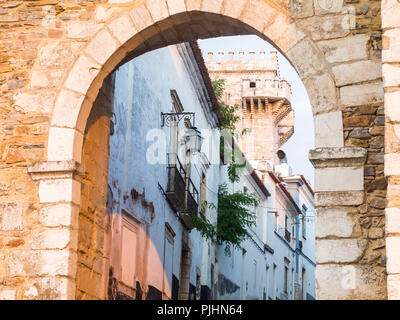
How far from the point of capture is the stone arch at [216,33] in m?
6.32

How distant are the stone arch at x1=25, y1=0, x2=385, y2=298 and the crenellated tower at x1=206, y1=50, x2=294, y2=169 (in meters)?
31.1

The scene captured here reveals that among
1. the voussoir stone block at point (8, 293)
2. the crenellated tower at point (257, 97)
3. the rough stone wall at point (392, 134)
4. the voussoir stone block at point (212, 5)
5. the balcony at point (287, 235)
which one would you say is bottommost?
the voussoir stone block at point (8, 293)

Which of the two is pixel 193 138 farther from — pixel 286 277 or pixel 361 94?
pixel 286 277

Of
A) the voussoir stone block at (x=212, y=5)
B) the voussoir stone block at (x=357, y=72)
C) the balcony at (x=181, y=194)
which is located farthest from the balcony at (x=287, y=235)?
the voussoir stone block at (x=357, y=72)

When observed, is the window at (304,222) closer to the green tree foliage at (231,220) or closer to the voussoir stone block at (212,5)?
the green tree foliage at (231,220)

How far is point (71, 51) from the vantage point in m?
7.30

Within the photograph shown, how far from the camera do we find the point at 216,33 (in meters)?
7.68

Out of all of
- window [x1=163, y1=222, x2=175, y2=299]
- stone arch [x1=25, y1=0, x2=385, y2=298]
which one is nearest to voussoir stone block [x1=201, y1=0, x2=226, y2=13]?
stone arch [x1=25, y1=0, x2=385, y2=298]

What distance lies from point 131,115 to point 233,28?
4272 millimetres

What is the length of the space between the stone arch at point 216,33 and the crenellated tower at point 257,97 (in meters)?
31.1

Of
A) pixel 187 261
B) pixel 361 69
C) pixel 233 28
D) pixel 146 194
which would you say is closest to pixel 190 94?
pixel 187 261

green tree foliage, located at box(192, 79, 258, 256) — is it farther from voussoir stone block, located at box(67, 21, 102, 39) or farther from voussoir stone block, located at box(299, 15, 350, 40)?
voussoir stone block, located at box(299, 15, 350, 40)

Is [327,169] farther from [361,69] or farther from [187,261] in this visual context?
[187,261]

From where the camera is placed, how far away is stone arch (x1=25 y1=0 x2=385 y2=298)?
20.7ft
